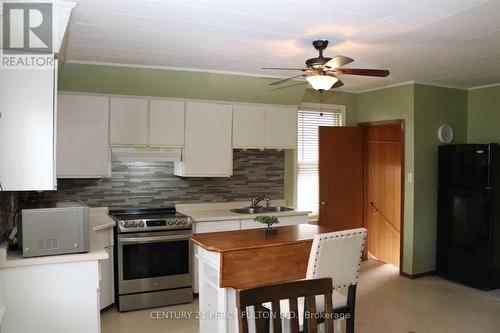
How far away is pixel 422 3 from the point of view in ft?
8.43

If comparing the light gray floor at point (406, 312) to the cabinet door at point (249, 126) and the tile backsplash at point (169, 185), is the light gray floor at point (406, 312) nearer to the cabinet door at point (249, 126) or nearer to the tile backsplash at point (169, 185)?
the tile backsplash at point (169, 185)

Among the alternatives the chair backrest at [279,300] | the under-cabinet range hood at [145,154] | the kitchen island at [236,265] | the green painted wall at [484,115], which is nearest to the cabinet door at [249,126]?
the under-cabinet range hood at [145,154]

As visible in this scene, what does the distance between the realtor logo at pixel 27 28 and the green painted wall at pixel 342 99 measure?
12.1ft

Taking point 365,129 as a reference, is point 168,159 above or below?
below

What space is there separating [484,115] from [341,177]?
2.00 metres

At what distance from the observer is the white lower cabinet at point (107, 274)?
397 cm

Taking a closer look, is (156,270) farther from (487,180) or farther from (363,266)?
(487,180)

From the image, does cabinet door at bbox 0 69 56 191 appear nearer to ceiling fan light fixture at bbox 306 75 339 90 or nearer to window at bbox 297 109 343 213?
ceiling fan light fixture at bbox 306 75 339 90

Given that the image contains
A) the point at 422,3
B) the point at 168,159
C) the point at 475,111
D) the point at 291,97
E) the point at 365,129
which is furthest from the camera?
the point at 365,129

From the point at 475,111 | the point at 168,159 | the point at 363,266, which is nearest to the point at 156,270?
the point at 168,159

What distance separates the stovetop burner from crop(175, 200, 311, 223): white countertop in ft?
0.51

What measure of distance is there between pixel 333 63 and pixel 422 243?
3.26m

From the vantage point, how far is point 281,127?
514cm

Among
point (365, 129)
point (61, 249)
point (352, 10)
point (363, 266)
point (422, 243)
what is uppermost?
point (352, 10)
